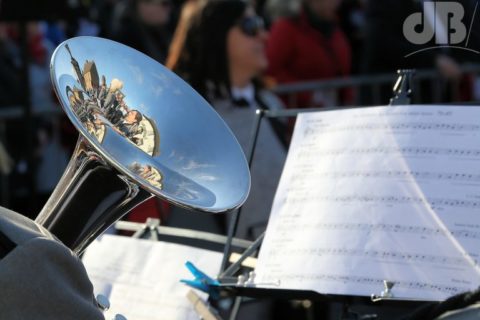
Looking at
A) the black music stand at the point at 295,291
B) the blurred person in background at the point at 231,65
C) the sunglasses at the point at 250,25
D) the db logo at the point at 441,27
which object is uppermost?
the sunglasses at the point at 250,25

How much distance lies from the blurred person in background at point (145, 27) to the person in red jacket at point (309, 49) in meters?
0.59

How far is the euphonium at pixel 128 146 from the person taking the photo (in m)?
1.75

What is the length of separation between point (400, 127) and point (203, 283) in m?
0.52

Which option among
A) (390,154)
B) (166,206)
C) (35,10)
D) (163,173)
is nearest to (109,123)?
(163,173)

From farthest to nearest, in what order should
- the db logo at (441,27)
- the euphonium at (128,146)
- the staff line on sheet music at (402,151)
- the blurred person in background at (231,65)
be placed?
1. the blurred person in background at (231,65)
2. the db logo at (441,27)
3. the staff line on sheet music at (402,151)
4. the euphonium at (128,146)

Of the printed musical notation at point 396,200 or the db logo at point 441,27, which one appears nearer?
the printed musical notation at point 396,200

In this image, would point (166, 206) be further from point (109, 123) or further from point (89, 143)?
point (89, 143)

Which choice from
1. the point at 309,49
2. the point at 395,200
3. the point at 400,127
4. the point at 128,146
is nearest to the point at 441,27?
the point at 400,127

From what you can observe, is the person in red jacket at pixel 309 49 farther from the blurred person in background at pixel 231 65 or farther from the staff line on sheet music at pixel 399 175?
the staff line on sheet music at pixel 399 175

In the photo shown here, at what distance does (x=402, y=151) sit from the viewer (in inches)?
80.3

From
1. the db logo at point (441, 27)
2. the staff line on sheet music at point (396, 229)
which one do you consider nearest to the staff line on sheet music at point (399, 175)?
the staff line on sheet music at point (396, 229)

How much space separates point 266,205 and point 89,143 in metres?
1.55

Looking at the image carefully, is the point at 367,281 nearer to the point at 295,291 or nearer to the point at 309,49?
the point at 295,291

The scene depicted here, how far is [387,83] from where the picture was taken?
5824 millimetres
